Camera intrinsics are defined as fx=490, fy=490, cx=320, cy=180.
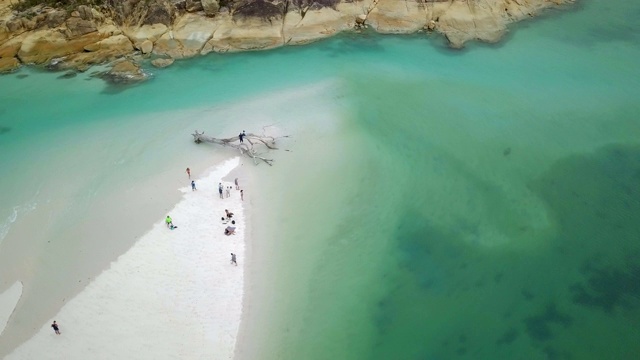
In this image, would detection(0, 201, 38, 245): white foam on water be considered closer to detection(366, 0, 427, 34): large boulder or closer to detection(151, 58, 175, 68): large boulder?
detection(151, 58, 175, 68): large boulder

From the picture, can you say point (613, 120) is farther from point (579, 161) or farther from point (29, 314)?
point (29, 314)

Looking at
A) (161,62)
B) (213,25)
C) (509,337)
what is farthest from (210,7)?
(509,337)

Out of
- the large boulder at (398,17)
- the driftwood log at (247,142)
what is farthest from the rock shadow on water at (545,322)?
the large boulder at (398,17)

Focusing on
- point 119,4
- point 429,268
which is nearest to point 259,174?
point 429,268

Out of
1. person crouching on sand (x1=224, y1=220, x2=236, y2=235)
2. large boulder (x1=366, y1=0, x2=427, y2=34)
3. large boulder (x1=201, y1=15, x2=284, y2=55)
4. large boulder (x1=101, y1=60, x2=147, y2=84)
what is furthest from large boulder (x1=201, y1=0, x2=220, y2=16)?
person crouching on sand (x1=224, y1=220, x2=236, y2=235)

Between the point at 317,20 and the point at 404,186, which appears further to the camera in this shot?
the point at 317,20

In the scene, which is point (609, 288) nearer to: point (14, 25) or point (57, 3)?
point (57, 3)

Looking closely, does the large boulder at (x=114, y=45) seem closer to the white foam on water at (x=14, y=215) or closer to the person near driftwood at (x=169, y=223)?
the white foam on water at (x=14, y=215)

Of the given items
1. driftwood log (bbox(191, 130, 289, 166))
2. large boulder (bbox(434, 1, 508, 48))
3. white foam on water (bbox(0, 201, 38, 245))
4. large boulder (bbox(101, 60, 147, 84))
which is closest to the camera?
white foam on water (bbox(0, 201, 38, 245))
